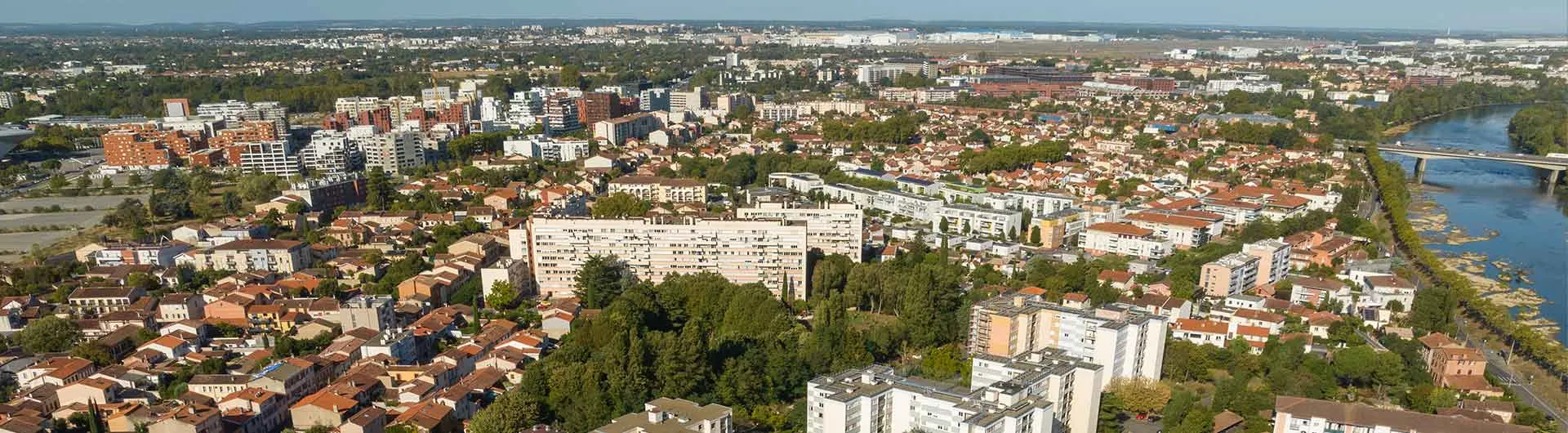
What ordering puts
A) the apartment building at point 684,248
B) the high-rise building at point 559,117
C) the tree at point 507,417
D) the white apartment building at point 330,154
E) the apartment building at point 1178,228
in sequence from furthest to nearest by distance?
the high-rise building at point 559,117 → the white apartment building at point 330,154 → the apartment building at point 1178,228 → the apartment building at point 684,248 → the tree at point 507,417

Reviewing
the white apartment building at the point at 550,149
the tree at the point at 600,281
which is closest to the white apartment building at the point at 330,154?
the white apartment building at the point at 550,149

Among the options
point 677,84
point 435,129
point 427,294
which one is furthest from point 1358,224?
point 677,84

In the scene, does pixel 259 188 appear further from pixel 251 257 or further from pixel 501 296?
pixel 501 296

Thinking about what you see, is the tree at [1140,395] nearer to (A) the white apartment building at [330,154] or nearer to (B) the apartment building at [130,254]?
(B) the apartment building at [130,254]

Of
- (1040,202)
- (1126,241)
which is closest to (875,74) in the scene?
(1040,202)

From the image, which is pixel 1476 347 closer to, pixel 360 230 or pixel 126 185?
pixel 360 230

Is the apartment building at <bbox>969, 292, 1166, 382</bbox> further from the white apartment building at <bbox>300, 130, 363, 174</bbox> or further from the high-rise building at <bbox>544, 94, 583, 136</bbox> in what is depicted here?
the high-rise building at <bbox>544, 94, 583, 136</bbox>

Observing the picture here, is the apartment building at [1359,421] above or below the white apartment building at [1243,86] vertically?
above
